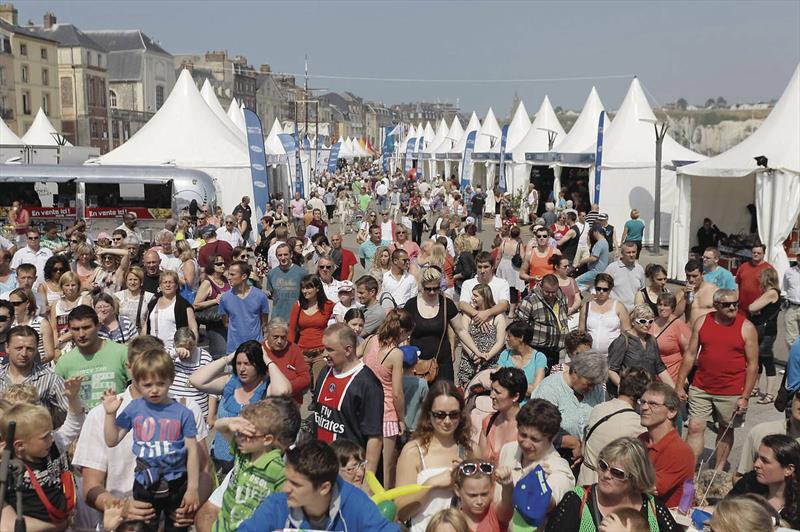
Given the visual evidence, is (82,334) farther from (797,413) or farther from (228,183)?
(228,183)

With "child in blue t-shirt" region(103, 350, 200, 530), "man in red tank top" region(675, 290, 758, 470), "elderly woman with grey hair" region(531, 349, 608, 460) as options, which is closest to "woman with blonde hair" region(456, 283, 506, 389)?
"man in red tank top" region(675, 290, 758, 470)

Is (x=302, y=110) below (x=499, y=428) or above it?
above

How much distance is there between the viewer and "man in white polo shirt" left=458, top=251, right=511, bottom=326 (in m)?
6.47

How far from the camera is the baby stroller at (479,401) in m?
4.71

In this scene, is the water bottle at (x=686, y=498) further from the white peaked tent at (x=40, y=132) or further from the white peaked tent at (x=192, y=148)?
the white peaked tent at (x=40, y=132)

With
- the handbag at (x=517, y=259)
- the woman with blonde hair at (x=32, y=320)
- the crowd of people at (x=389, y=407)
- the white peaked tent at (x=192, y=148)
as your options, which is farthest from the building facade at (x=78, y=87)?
the woman with blonde hair at (x=32, y=320)

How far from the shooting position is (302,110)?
438ft

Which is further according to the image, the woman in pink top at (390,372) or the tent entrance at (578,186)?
the tent entrance at (578,186)

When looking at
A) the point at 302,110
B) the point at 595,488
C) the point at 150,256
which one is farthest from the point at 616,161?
the point at 302,110

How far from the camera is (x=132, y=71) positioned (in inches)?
2862

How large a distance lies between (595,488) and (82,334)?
3.27 meters

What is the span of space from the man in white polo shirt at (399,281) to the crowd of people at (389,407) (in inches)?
0.9

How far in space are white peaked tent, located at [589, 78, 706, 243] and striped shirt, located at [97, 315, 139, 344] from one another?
1711cm

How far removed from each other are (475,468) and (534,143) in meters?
28.5
